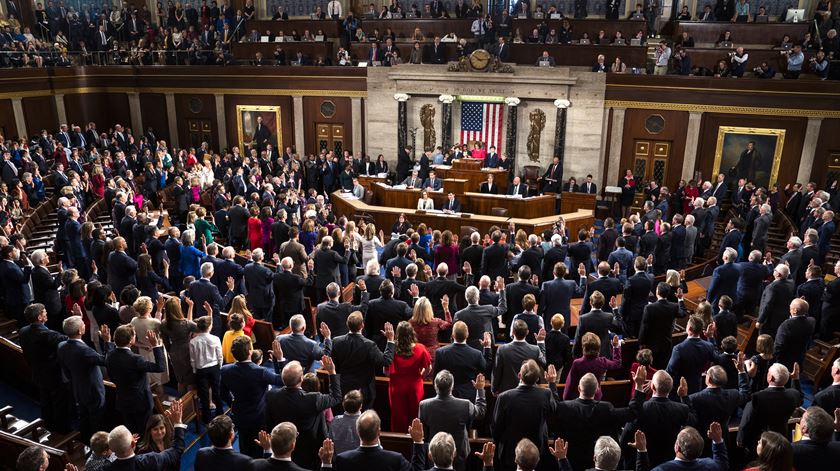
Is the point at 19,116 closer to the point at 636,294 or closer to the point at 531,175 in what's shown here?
the point at 531,175

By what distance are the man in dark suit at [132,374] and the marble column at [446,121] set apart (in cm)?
1408

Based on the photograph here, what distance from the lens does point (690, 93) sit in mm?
16891

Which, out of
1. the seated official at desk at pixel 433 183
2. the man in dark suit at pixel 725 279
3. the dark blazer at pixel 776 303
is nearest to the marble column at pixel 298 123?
the seated official at desk at pixel 433 183

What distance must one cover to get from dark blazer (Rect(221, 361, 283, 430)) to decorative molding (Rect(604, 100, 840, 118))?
1502 centimetres

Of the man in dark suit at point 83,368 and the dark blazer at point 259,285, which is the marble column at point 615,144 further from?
the man in dark suit at point 83,368

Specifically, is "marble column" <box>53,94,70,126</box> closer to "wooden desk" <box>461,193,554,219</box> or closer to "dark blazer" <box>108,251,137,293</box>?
"wooden desk" <box>461,193,554,219</box>

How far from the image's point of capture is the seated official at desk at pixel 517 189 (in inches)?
590

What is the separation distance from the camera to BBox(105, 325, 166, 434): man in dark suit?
5.27 m

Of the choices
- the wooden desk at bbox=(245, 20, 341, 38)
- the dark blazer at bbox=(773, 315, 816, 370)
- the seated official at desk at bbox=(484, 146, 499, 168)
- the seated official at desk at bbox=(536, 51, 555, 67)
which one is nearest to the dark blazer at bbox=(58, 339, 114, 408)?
the dark blazer at bbox=(773, 315, 816, 370)

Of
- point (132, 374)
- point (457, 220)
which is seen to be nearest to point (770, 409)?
point (132, 374)

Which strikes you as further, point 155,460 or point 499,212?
point 499,212

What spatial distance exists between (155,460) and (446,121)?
15.9 metres

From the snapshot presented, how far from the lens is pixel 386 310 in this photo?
6.47 m

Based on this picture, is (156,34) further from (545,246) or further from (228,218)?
(545,246)
